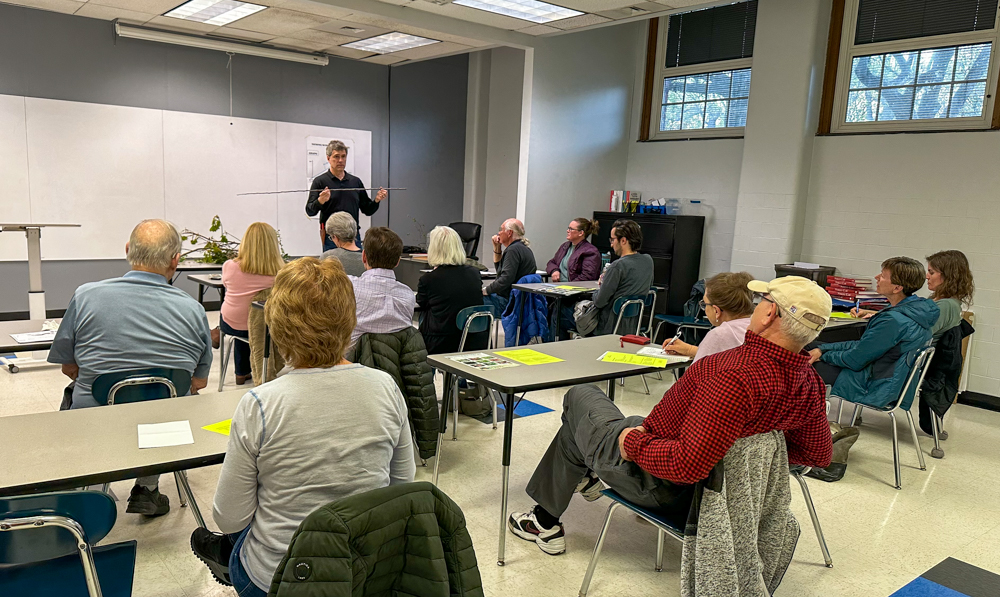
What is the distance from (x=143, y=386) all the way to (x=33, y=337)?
2.64ft

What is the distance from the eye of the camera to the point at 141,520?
3.00m

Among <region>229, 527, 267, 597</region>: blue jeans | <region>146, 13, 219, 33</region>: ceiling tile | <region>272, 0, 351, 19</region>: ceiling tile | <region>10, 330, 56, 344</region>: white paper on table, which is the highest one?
<region>272, 0, 351, 19</region>: ceiling tile

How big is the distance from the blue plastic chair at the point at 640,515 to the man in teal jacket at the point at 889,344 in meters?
1.81

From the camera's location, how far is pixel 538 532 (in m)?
3.00

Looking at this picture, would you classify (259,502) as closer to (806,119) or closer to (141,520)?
(141,520)

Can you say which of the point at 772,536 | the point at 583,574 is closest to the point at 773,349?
the point at 772,536

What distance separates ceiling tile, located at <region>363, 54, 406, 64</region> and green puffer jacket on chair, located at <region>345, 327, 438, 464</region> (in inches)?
211

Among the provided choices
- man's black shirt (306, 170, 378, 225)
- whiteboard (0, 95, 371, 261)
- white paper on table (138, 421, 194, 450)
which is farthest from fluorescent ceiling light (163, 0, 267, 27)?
white paper on table (138, 421, 194, 450)

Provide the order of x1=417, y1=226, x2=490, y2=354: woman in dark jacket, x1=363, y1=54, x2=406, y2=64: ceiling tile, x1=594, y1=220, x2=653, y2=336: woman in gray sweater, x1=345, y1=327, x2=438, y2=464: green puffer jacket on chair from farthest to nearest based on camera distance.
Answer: x1=363, y1=54, x2=406, y2=64: ceiling tile < x1=594, y1=220, x2=653, y2=336: woman in gray sweater < x1=417, y1=226, x2=490, y2=354: woman in dark jacket < x1=345, y1=327, x2=438, y2=464: green puffer jacket on chair

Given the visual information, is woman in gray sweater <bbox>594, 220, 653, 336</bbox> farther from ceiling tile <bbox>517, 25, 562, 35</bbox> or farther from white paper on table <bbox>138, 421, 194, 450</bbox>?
white paper on table <bbox>138, 421, 194, 450</bbox>

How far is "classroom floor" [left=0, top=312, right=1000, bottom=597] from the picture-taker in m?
2.72

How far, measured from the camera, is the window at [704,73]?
294 inches

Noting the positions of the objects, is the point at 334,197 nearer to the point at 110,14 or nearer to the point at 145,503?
the point at 110,14

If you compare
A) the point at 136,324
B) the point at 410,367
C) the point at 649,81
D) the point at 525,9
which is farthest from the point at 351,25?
the point at 136,324
